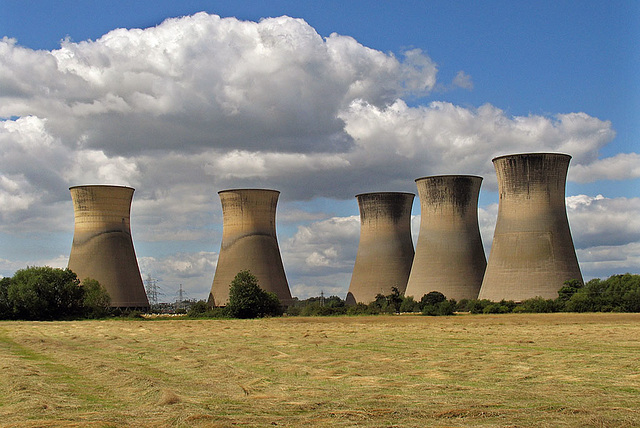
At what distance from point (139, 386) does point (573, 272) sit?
31.6 meters

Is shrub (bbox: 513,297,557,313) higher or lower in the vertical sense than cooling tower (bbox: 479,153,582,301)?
lower

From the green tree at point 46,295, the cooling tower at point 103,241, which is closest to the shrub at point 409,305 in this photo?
the cooling tower at point 103,241

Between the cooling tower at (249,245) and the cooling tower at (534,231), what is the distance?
46.2 ft

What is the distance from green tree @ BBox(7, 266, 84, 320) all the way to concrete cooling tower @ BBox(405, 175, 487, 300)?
19594mm

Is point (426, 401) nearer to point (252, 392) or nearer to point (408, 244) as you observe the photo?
point (252, 392)

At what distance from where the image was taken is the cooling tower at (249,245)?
1718 inches

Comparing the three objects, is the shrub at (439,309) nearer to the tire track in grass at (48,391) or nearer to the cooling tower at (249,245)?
the cooling tower at (249,245)

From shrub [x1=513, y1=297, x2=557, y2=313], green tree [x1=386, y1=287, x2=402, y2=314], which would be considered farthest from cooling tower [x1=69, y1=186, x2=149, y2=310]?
shrub [x1=513, y1=297, x2=557, y2=313]

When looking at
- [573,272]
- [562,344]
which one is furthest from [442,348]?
[573,272]

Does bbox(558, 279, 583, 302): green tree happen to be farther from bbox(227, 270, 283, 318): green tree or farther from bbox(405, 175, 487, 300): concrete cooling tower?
bbox(227, 270, 283, 318): green tree

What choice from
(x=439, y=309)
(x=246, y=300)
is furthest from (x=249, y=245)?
(x=439, y=309)

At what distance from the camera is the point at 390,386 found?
866cm

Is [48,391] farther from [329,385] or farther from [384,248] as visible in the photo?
[384,248]

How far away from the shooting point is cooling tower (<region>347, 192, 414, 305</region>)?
154 ft
